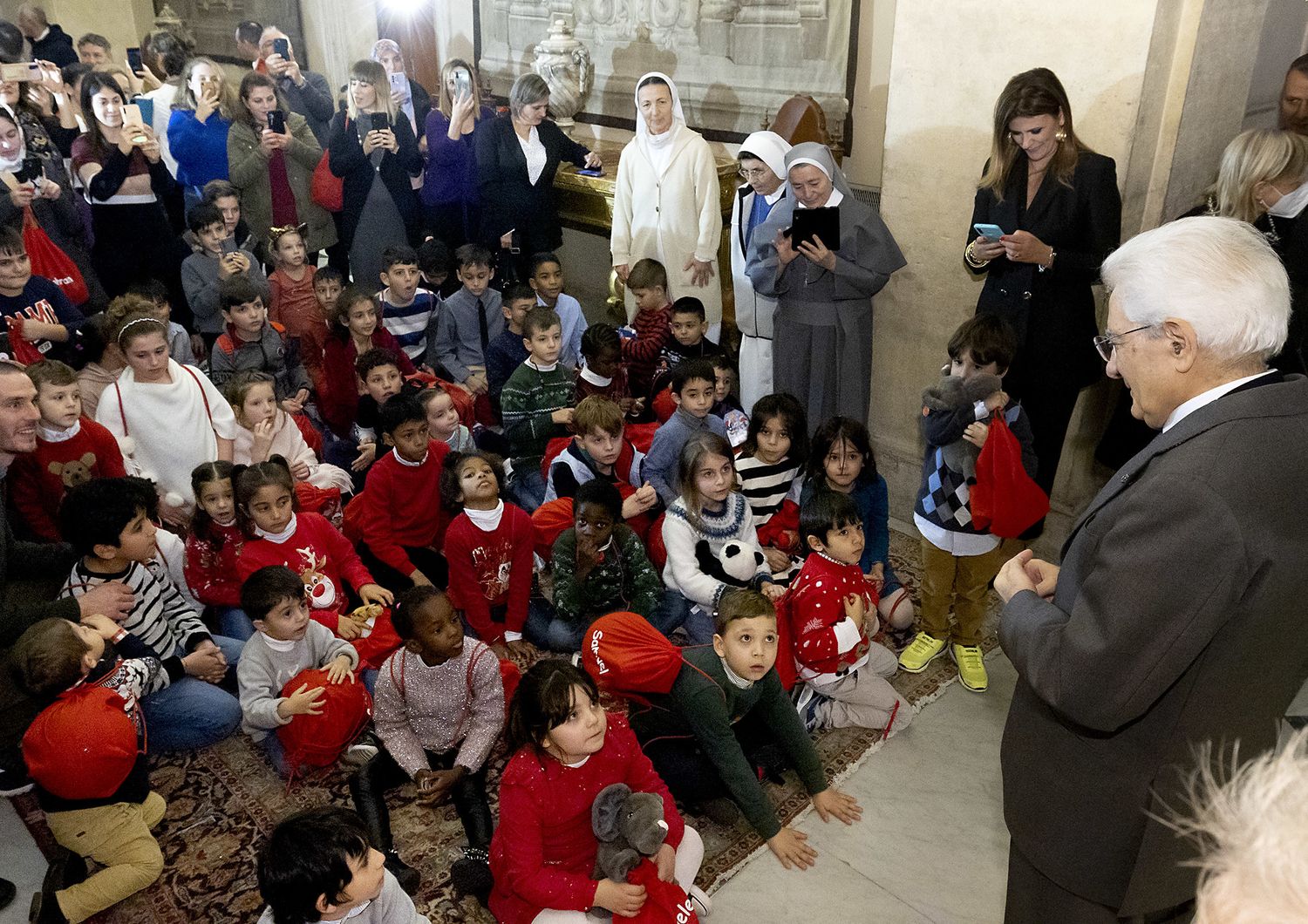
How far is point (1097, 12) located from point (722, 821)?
9.59 feet

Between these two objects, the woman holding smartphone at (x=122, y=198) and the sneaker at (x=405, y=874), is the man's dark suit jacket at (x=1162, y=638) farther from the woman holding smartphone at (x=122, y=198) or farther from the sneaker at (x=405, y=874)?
the woman holding smartphone at (x=122, y=198)

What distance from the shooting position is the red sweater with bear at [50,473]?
11.4 ft

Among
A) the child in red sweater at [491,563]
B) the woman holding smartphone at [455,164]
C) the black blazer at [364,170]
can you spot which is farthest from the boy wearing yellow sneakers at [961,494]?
the black blazer at [364,170]

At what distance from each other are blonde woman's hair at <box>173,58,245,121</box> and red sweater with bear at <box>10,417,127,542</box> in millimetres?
2708

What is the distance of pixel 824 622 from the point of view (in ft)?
10.2

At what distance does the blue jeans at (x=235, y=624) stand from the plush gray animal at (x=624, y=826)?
1685mm

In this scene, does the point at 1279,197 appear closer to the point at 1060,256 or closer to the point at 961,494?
the point at 1060,256

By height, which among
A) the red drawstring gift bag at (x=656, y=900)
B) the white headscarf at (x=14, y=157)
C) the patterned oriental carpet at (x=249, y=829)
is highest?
the white headscarf at (x=14, y=157)

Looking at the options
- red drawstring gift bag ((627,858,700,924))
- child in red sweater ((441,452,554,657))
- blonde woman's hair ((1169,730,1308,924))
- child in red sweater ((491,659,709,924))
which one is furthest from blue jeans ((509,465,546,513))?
blonde woman's hair ((1169,730,1308,924))

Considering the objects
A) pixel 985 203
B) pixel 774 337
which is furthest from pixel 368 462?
pixel 985 203

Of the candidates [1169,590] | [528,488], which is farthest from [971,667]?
[1169,590]

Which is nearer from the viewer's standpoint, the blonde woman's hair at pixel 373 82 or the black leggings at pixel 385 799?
the black leggings at pixel 385 799

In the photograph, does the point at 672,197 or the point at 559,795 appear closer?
the point at 559,795

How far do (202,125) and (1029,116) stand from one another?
4411mm
